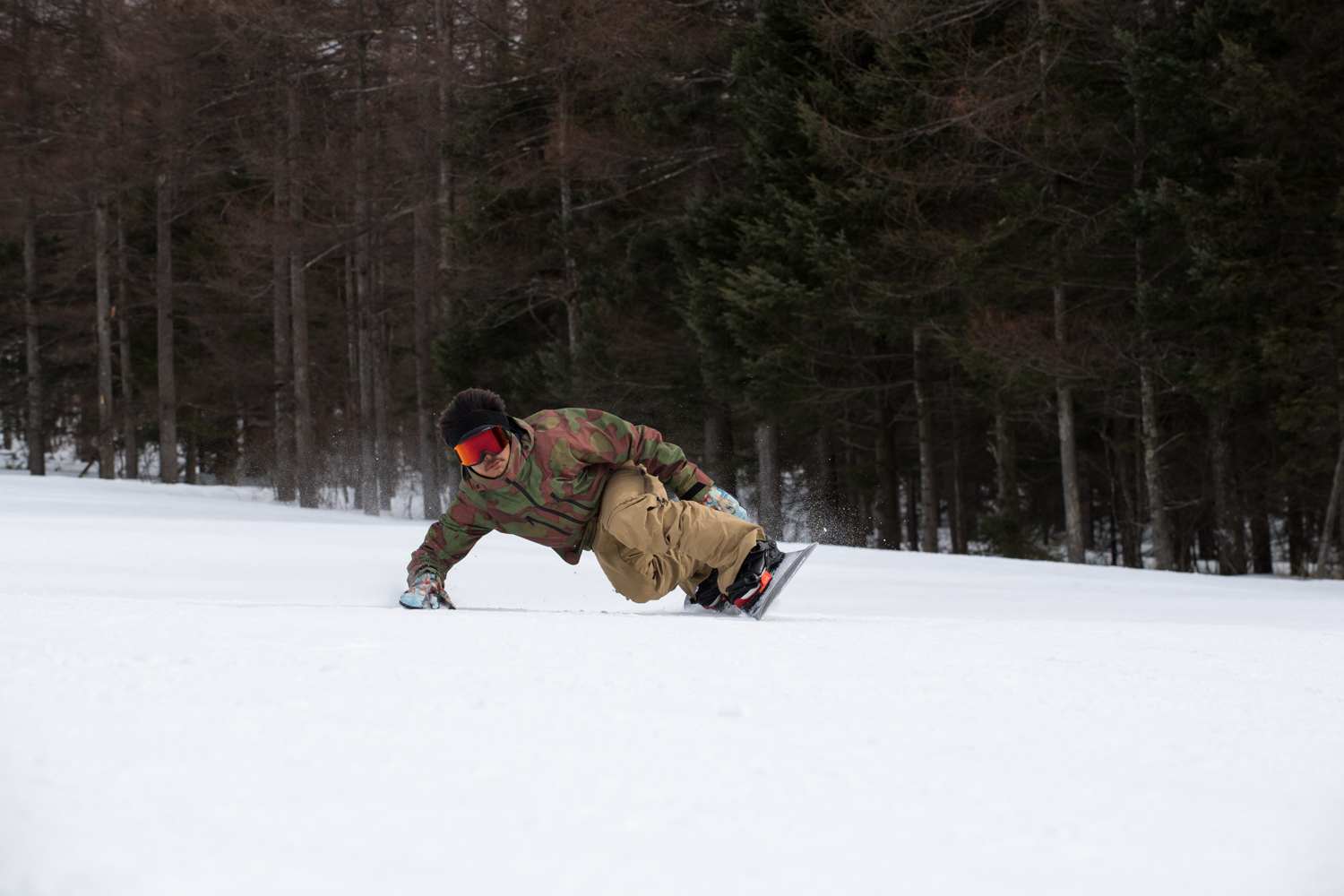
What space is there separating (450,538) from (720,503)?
107cm

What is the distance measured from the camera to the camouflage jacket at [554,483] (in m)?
3.96

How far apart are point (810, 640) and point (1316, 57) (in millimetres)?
9830

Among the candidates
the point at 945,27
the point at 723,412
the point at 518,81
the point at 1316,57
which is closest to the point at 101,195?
the point at 518,81

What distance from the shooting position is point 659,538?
3986mm

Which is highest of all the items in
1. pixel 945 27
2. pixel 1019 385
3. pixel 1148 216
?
pixel 945 27

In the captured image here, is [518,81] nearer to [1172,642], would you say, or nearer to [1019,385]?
[1019,385]

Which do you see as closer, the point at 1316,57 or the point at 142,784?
the point at 142,784

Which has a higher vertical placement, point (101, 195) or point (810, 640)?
point (101, 195)

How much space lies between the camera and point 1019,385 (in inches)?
502

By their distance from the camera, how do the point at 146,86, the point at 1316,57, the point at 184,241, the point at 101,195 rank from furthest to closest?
1. the point at 184,241
2. the point at 101,195
3. the point at 146,86
4. the point at 1316,57

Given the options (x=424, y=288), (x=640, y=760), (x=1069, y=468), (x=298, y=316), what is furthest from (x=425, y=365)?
(x=640, y=760)

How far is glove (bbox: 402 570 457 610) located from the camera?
13.0 ft

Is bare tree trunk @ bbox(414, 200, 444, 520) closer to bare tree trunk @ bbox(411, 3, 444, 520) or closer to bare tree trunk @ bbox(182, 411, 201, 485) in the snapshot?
bare tree trunk @ bbox(411, 3, 444, 520)

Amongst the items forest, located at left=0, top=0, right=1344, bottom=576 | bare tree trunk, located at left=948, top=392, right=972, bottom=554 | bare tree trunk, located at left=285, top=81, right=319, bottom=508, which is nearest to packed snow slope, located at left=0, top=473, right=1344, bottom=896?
forest, located at left=0, top=0, right=1344, bottom=576
